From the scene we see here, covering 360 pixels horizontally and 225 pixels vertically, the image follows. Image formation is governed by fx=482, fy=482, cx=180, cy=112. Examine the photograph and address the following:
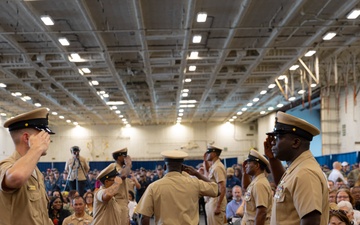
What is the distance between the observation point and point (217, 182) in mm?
8281

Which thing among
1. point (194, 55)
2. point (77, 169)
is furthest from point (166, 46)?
point (77, 169)

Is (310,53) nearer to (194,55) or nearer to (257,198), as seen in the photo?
(194,55)

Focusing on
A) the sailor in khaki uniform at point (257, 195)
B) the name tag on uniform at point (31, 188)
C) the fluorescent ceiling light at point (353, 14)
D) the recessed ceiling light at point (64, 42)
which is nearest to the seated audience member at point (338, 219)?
the sailor in khaki uniform at point (257, 195)

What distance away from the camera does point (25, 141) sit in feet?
10.7

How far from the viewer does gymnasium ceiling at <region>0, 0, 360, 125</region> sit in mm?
11656

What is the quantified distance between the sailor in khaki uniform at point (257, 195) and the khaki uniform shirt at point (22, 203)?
103 inches

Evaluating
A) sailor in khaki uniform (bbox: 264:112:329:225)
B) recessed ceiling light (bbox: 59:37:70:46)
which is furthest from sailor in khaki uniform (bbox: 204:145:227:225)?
recessed ceiling light (bbox: 59:37:70:46)

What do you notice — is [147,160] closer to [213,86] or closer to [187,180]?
[213,86]

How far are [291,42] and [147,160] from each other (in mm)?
25577

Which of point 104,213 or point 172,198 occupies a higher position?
point 172,198

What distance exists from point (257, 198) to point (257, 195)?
4 centimetres

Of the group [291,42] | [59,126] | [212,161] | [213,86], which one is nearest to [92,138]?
[59,126]

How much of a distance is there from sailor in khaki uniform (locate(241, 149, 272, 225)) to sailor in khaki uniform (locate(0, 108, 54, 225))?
100 inches

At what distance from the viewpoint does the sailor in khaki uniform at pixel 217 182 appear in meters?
8.28
